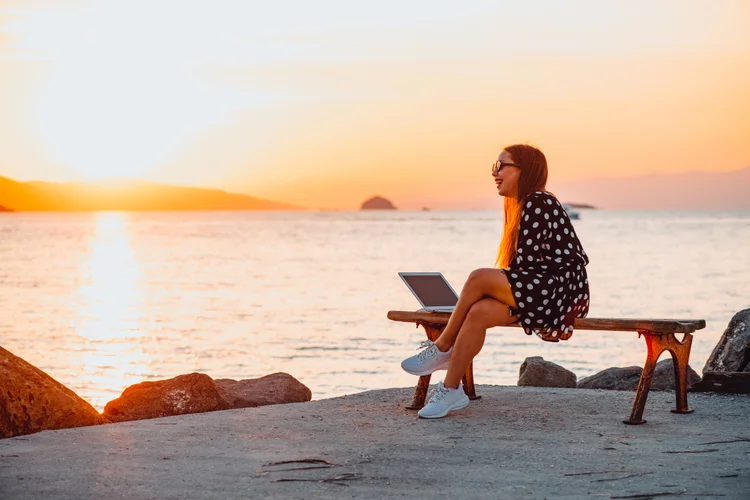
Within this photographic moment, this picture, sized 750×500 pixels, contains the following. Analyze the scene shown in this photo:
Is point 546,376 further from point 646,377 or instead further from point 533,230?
point 533,230

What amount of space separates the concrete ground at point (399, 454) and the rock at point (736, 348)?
0.89 m

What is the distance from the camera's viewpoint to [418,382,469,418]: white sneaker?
23.8 feet

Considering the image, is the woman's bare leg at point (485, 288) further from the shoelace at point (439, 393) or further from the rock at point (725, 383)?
the rock at point (725, 383)

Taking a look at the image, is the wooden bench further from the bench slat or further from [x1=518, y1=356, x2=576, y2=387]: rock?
[x1=518, y1=356, x2=576, y2=387]: rock

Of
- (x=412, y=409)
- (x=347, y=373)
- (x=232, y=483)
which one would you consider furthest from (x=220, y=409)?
(x=347, y=373)

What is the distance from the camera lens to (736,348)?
354 inches

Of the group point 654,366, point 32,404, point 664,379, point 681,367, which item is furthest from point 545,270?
point 32,404

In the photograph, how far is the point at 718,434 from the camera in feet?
21.8

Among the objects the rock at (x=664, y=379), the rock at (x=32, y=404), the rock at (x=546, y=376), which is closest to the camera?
the rock at (x=32, y=404)

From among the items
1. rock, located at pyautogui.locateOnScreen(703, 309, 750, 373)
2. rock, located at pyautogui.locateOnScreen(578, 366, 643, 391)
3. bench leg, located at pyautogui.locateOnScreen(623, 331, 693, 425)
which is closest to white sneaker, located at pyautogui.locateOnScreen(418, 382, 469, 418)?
bench leg, located at pyautogui.locateOnScreen(623, 331, 693, 425)

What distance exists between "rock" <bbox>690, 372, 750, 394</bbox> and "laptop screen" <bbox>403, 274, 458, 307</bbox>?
2.29 metres

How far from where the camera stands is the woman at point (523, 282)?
6871mm

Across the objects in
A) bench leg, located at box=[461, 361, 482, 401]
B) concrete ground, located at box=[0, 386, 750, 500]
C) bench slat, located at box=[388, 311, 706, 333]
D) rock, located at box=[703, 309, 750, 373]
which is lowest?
concrete ground, located at box=[0, 386, 750, 500]

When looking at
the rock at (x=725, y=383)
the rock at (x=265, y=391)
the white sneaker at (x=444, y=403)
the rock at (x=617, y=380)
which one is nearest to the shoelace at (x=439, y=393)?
the white sneaker at (x=444, y=403)
